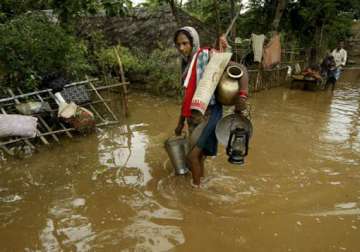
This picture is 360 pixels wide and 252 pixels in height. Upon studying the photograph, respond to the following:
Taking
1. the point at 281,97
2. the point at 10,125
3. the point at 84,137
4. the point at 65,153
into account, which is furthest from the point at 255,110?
the point at 10,125

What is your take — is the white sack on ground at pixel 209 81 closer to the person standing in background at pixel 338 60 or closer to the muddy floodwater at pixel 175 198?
the muddy floodwater at pixel 175 198

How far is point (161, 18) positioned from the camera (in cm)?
1022

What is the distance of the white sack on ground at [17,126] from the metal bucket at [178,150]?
7.21ft

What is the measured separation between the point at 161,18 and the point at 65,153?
6.76 m

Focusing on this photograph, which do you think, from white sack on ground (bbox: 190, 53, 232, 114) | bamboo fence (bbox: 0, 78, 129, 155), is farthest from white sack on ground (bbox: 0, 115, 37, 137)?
white sack on ground (bbox: 190, 53, 232, 114)

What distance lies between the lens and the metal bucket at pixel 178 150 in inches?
135

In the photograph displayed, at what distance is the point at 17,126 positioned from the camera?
4.45m

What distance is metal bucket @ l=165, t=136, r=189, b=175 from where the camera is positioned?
3.43 metres

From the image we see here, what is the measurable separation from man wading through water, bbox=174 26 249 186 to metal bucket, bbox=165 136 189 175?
0.19 metres

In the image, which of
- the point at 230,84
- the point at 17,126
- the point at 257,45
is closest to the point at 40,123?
the point at 17,126

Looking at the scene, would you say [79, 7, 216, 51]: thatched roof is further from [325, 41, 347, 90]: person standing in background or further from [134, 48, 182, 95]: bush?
[325, 41, 347, 90]: person standing in background

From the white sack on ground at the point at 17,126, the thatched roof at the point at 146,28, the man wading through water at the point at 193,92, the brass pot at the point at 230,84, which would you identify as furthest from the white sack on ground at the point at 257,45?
the brass pot at the point at 230,84

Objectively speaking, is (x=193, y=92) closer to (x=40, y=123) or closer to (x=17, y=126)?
(x=17, y=126)

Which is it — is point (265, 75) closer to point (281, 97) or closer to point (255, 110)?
point (281, 97)
